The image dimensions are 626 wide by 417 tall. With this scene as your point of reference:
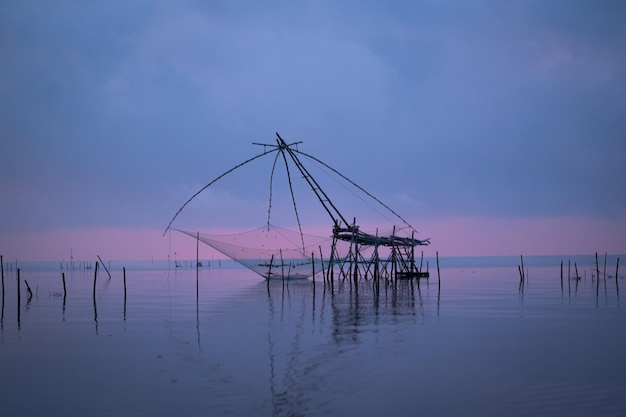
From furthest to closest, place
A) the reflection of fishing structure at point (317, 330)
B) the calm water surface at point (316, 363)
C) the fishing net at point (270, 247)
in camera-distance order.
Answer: the fishing net at point (270, 247)
the reflection of fishing structure at point (317, 330)
the calm water surface at point (316, 363)

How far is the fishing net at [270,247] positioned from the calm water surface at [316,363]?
12.3 m

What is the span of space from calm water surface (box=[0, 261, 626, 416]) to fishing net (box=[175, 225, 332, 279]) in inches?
485

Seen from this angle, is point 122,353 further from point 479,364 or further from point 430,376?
point 479,364

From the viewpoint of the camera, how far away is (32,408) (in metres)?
7.23

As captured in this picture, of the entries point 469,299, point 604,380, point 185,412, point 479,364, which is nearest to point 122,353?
point 185,412

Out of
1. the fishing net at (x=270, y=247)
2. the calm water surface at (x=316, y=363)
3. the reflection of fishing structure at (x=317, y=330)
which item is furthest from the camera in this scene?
the fishing net at (x=270, y=247)

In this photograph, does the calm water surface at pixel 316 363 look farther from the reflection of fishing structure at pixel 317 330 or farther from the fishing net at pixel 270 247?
the fishing net at pixel 270 247

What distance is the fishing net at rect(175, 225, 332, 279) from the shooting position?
3006cm

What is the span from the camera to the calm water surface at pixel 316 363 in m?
7.23

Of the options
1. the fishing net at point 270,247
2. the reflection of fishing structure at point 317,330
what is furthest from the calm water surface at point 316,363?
the fishing net at point 270,247

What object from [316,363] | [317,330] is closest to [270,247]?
[317,330]

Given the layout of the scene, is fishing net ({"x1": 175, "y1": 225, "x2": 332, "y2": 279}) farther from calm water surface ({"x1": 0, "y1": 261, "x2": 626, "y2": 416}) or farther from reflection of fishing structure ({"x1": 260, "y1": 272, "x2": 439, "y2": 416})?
calm water surface ({"x1": 0, "y1": 261, "x2": 626, "y2": 416})

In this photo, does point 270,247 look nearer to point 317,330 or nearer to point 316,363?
point 317,330

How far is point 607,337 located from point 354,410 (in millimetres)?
8094
